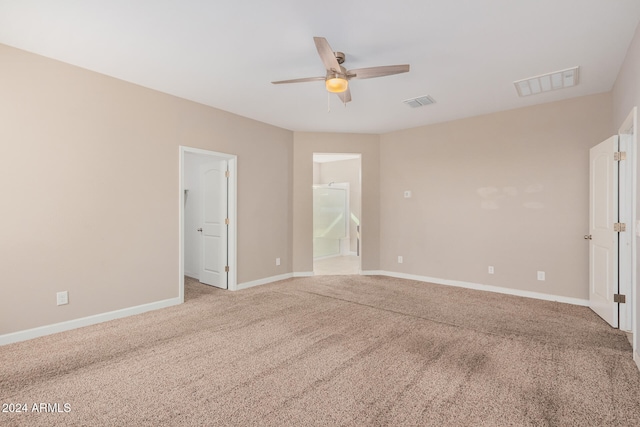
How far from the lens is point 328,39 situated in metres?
2.57

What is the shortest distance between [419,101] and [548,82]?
4.52 ft

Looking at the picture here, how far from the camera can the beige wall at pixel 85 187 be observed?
2.74 meters

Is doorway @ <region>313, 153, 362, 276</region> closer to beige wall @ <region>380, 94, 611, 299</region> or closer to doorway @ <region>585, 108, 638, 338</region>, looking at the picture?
beige wall @ <region>380, 94, 611, 299</region>

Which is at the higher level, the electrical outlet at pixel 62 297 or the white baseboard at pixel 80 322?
the electrical outlet at pixel 62 297

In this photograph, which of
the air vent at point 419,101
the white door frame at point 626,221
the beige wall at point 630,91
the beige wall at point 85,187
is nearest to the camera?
the beige wall at point 630,91

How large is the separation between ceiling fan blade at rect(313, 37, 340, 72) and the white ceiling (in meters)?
0.27

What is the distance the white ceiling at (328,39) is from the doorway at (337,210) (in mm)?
4437

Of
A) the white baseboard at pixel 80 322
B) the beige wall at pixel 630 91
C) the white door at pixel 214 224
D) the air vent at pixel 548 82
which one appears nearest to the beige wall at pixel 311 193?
the white door at pixel 214 224

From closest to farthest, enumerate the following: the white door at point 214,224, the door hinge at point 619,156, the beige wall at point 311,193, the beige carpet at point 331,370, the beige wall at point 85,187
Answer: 1. the beige carpet at point 331,370
2. the beige wall at point 85,187
3. the door hinge at point 619,156
4. the white door at point 214,224
5. the beige wall at point 311,193

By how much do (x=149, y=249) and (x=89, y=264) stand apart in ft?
1.96

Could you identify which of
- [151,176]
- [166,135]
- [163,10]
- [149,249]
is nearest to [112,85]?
[166,135]

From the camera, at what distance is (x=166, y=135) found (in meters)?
3.79

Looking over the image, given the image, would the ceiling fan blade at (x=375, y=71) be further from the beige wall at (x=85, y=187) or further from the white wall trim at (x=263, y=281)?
the white wall trim at (x=263, y=281)

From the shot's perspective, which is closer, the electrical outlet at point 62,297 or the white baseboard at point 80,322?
the white baseboard at point 80,322
